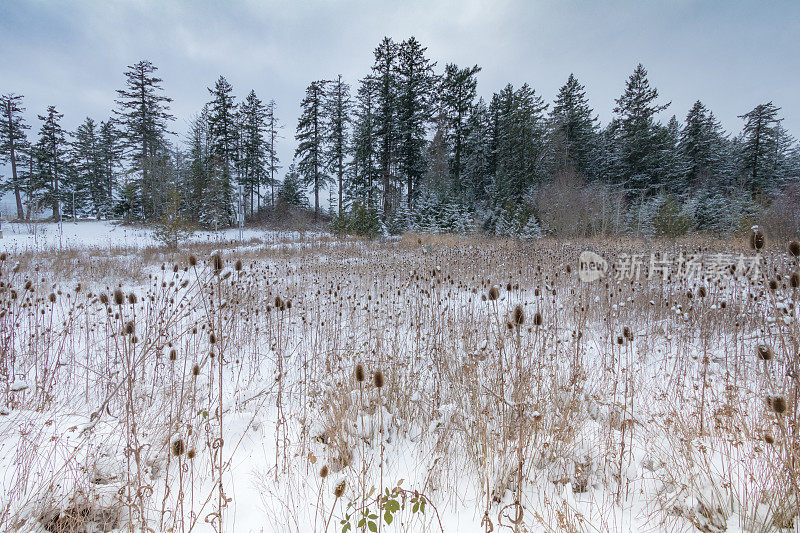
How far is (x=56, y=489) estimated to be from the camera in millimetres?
1843

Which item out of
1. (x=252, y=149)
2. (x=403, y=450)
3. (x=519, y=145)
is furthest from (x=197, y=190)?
(x=403, y=450)

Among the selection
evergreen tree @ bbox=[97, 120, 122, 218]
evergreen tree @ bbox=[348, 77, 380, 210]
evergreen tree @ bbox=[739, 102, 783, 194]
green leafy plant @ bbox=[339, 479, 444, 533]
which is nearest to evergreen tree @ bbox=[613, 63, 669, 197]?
evergreen tree @ bbox=[739, 102, 783, 194]

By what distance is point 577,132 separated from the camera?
3503 cm

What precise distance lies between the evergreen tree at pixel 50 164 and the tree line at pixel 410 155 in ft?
0.46

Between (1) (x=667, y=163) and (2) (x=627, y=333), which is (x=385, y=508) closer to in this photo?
(2) (x=627, y=333)

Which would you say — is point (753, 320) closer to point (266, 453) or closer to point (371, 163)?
point (266, 453)

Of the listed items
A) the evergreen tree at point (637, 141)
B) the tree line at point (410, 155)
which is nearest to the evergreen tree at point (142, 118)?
the tree line at point (410, 155)

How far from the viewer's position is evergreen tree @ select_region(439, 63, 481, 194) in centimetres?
3070

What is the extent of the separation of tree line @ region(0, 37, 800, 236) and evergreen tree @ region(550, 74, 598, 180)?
13 cm

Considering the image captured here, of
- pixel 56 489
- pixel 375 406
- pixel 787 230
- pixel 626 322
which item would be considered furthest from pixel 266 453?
pixel 787 230

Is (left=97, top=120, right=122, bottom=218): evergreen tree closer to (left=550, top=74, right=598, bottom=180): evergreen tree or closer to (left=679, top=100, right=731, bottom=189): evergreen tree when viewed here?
(left=550, top=74, right=598, bottom=180): evergreen tree

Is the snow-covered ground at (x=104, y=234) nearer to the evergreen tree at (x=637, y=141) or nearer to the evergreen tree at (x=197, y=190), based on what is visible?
the evergreen tree at (x=197, y=190)

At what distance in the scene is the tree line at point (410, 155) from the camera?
28672mm

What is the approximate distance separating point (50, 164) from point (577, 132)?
5365 cm
